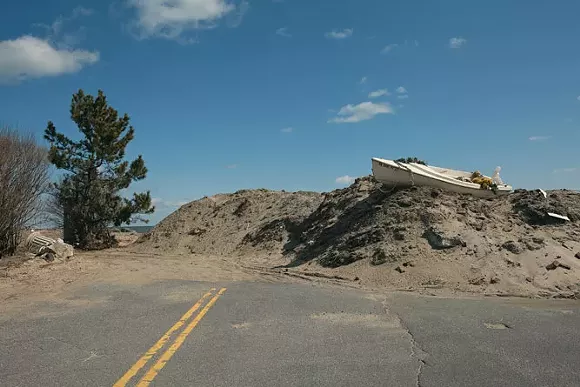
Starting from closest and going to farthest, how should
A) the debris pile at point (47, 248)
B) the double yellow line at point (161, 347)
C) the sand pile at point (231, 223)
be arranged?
the double yellow line at point (161, 347) < the debris pile at point (47, 248) < the sand pile at point (231, 223)

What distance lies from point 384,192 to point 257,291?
→ 980cm

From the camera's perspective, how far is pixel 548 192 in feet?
68.6

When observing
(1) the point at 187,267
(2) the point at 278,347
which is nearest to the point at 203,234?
(1) the point at 187,267

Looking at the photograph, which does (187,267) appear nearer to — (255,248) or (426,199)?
(255,248)

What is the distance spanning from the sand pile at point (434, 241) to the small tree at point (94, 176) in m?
7.90

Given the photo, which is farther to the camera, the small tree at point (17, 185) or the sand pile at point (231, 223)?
the sand pile at point (231, 223)

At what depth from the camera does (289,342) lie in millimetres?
7227

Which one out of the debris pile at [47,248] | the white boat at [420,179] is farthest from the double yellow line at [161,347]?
the white boat at [420,179]

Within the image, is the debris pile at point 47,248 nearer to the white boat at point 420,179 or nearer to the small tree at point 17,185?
the small tree at point 17,185

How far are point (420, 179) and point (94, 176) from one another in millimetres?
18238

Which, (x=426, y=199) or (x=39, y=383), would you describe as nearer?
(x=39, y=383)

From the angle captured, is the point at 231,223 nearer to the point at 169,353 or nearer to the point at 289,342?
the point at 289,342

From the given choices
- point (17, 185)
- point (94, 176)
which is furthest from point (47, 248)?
point (94, 176)

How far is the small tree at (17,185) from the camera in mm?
16016
